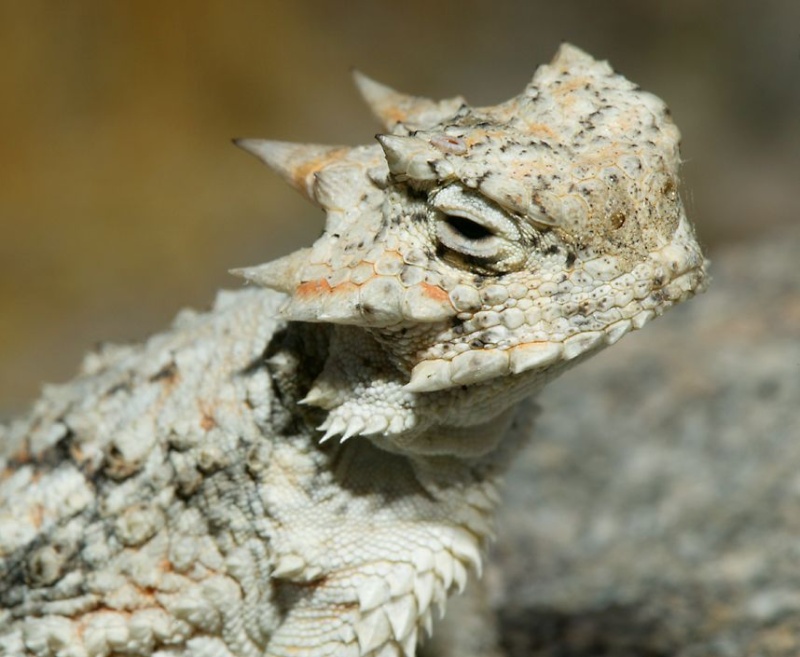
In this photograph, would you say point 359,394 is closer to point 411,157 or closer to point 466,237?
point 466,237

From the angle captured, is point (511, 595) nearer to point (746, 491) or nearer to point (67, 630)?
point (746, 491)

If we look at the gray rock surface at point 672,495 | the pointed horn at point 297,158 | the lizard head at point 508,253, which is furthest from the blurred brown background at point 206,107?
the lizard head at point 508,253

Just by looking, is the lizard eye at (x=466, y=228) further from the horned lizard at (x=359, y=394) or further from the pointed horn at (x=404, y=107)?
the pointed horn at (x=404, y=107)

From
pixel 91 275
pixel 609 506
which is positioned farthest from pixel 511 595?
pixel 91 275

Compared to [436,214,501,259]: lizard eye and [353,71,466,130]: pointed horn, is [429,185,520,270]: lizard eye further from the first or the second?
[353,71,466,130]: pointed horn

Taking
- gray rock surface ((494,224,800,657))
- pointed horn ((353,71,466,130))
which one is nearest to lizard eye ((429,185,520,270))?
pointed horn ((353,71,466,130))
